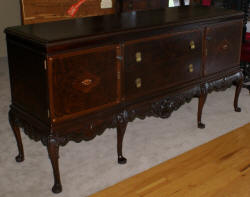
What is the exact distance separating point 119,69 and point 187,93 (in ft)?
2.71

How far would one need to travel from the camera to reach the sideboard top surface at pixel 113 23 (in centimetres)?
244

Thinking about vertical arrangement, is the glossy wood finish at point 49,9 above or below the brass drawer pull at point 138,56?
above

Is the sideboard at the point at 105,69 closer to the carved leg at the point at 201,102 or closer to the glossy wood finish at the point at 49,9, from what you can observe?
the carved leg at the point at 201,102

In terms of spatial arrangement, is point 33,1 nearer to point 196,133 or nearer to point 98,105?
point 98,105

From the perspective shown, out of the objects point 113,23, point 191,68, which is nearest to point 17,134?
point 113,23

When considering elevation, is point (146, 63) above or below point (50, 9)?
below

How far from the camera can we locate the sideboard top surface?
8.00 ft

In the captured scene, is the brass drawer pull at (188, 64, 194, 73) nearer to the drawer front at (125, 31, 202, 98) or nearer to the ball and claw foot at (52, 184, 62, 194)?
the drawer front at (125, 31, 202, 98)

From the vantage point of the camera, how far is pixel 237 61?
3674mm

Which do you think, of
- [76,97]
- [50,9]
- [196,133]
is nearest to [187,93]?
[196,133]

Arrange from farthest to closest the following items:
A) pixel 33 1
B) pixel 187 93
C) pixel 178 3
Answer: pixel 178 3 → pixel 33 1 → pixel 187 93

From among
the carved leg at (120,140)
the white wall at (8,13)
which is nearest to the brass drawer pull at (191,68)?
the carved leg at (120,140)

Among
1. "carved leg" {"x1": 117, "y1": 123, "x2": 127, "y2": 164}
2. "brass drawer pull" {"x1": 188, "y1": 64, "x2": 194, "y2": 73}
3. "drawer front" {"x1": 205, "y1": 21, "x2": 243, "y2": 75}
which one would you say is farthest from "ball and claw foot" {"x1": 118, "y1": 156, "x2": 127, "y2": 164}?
"drawer front" {"x1": 205, "y1": 21, "x2": 243, "y2": 75}

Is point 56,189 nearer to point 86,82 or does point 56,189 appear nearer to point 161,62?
point 86,82
